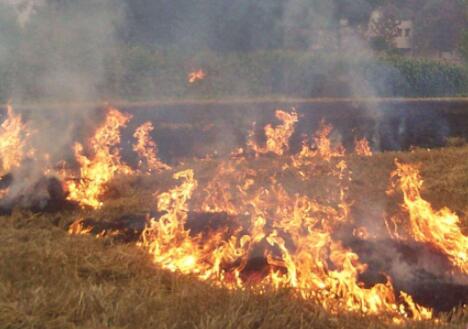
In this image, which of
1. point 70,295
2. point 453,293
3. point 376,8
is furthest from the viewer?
point 376,8

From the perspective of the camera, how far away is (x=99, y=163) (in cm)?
907

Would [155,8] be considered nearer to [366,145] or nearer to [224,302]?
[366,145]

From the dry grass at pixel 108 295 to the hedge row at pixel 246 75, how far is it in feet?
29.2

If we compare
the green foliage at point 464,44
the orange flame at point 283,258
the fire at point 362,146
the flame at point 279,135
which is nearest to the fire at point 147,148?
the flame at point 279,135

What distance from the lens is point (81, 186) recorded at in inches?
312

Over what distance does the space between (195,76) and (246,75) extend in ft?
4.54

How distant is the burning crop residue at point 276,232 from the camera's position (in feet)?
16.7

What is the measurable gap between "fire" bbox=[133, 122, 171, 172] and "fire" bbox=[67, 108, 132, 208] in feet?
1.09

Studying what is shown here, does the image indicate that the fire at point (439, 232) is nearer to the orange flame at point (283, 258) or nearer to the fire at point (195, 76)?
the orange flame at point (283, 258)

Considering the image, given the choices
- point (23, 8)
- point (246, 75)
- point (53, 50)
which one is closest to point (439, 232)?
point (246, 75)

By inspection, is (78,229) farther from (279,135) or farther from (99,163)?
(279,135)

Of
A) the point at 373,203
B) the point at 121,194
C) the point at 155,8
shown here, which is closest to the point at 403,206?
the point at 373,203

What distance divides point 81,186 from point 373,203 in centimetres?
382

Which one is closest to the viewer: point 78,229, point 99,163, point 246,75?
point 78,229
